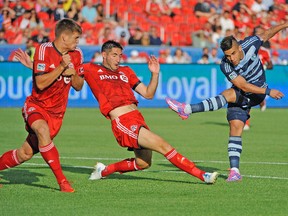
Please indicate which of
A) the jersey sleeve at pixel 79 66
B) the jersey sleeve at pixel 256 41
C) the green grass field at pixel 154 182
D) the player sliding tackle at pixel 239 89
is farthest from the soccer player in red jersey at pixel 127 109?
the jersey sleeve at pixel 256 41

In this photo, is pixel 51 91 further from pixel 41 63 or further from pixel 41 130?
pixel 41 130

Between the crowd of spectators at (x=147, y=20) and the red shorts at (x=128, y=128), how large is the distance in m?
18.0

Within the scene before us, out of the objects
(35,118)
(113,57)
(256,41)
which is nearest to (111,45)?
(113,57)

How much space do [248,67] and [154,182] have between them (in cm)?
198

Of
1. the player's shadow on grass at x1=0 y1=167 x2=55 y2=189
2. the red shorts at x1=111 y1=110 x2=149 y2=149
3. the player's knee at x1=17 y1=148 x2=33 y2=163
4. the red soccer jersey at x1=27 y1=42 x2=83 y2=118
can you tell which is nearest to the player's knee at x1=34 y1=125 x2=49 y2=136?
the red soccer jersey at x1=27 y1=42 x2=83 y2=118

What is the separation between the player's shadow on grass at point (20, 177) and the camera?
11.9 m

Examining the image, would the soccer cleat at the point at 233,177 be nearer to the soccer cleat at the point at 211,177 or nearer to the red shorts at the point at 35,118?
the soccer cleat at the point at 211,177

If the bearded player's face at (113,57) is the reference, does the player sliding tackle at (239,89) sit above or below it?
below

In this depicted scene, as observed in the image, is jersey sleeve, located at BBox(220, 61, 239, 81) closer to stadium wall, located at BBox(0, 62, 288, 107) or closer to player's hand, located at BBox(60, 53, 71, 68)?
player's hand, located at BBox(60, 53, 71, 68)

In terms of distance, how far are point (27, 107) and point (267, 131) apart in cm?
1091

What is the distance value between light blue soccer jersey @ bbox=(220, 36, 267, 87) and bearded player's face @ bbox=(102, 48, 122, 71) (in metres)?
1.56

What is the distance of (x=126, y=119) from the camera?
1153 cm

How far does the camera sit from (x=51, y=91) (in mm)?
11086

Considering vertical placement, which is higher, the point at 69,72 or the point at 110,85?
the point at 69,72
